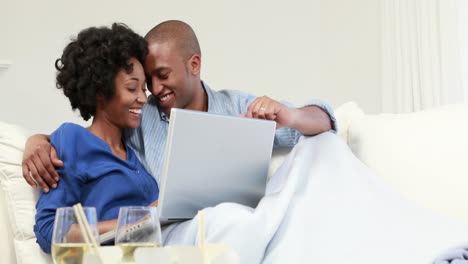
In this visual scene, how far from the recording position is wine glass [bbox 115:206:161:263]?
0.92 meters

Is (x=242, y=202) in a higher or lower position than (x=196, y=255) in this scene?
lower

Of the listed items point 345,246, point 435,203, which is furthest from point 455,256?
point 435,203

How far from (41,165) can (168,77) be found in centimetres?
53

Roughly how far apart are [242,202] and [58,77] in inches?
23.4

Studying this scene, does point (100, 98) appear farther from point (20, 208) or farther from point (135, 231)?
point (135, 231)

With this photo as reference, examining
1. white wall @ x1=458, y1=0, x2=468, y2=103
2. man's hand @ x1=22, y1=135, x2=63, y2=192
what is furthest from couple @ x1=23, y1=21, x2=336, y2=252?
white wall @ x1=458, y1=0, x2=468, y2=103

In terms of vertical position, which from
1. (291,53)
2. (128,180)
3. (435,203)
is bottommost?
(435,203)

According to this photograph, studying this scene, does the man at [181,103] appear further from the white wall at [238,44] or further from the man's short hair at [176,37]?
the white wall at [238,44]

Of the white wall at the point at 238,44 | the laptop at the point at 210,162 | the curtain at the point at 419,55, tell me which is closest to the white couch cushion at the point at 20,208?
the laptop at the point at 210,162

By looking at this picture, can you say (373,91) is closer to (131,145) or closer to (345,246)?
(131,145)

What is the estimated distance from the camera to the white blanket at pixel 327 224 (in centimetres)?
144

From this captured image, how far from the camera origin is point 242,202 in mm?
1760

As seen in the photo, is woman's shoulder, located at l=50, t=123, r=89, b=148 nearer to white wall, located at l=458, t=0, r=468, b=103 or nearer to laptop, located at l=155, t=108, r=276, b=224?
laptop, located at l=155, t=108, r=276, b=224

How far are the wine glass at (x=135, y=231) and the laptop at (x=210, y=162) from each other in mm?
581
